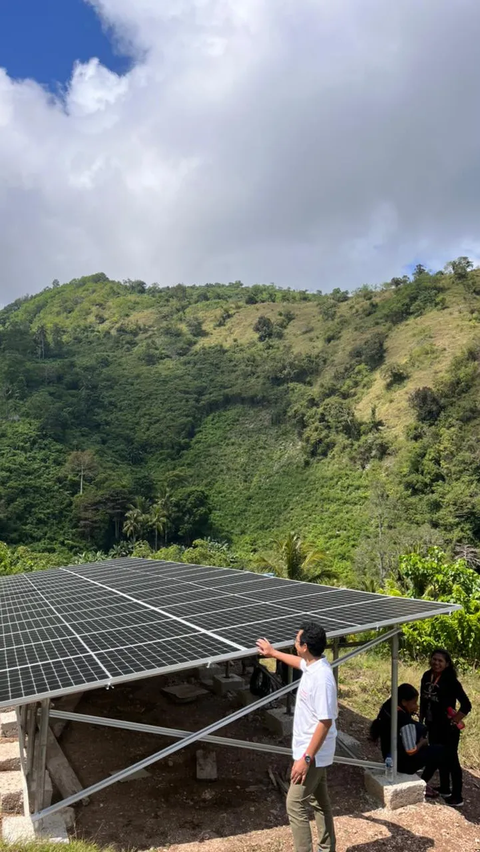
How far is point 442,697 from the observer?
21.3 ft

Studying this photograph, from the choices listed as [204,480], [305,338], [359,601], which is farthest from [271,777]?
[305,338]

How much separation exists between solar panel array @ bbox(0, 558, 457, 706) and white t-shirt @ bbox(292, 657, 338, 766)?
83 centimetres

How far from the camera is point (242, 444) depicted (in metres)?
72.6

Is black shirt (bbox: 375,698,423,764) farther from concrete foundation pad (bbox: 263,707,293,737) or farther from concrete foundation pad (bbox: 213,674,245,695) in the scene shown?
concrete foundation pad (bbox: 213,674,245,695)

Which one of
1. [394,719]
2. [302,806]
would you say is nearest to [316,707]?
[302,806]

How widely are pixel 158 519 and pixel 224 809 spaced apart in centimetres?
5378

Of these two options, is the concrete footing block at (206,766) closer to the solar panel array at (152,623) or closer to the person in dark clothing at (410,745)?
the solar panel array at (152,623)

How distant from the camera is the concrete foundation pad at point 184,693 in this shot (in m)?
9.85

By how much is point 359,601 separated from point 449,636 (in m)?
6.43

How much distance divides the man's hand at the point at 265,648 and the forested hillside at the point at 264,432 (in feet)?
109

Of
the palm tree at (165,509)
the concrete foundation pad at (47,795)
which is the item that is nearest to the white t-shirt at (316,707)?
the concrete foundation pad at (47,795)

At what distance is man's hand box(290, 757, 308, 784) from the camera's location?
4426 mm

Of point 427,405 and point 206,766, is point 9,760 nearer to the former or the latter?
point 206,766

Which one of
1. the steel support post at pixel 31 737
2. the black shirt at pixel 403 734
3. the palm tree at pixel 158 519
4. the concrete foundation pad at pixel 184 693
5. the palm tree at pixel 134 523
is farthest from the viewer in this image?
the palm tree at pixel 158 519
